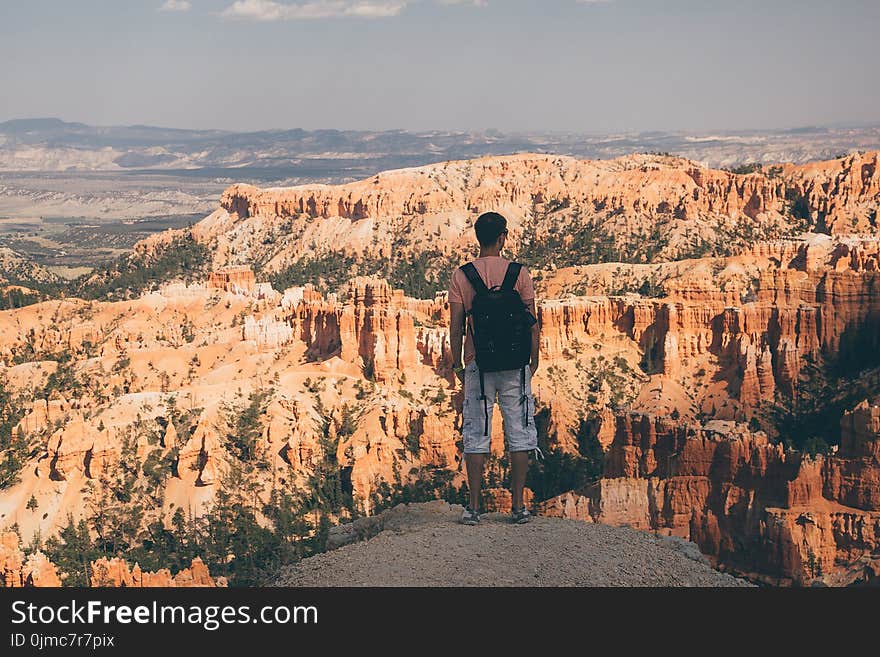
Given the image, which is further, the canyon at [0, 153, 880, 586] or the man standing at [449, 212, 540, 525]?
the canyon at [0, 153, 880, 586]

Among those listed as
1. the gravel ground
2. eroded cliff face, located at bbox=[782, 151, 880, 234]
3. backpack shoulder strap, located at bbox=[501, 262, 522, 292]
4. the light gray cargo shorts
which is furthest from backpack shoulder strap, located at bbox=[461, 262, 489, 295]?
eroded cliff face, located at bbox=[782, 151, 880, 234]

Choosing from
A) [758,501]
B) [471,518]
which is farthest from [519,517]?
[758,501]

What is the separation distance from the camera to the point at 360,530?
17328mm

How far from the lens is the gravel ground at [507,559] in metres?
12.4

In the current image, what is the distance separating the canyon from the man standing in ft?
69.9

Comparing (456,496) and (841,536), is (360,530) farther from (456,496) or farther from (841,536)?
(456,496)

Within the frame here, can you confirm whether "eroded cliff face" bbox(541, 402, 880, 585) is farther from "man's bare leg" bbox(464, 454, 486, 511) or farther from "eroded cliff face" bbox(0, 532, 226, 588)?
"man's bare leg" bbox(464, 454, 486, 511)

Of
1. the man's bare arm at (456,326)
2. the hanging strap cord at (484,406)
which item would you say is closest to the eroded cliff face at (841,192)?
the hanging strap cord at (484,406)

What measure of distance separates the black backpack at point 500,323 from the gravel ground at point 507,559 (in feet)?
7.78

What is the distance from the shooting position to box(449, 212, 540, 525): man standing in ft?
42.7

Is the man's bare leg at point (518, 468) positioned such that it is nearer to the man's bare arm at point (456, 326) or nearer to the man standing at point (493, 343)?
the man standing at point (493, 343)

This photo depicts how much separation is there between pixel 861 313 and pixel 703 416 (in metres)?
13.1

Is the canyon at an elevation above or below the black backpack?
below
